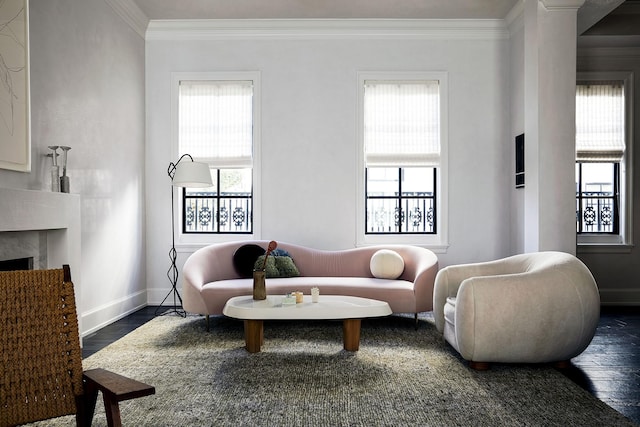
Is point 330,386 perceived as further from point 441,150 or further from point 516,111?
point 516,111

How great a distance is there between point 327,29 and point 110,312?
4.09 m

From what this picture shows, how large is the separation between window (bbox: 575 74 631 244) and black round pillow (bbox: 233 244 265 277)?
4.02m

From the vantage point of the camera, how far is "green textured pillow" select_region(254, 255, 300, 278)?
5.41m

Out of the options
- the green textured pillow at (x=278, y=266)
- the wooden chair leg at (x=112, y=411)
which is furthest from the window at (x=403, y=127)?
the wooden chair leg at (x=112, y=411)

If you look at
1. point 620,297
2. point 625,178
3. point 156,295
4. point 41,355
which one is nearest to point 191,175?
point 156,295

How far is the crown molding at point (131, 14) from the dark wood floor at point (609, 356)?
328 cm

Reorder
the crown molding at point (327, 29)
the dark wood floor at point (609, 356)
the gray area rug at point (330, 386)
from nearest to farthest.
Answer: the gray area rug at point (330, 386) < the dark wood floor at point (609, 356) < the crown molding at point (327, 29)

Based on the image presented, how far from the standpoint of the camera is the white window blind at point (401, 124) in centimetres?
639

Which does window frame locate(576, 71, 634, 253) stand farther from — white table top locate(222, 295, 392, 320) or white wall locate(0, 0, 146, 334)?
white wall locate(0, 0, 146, 334)

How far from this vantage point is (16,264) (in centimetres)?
374

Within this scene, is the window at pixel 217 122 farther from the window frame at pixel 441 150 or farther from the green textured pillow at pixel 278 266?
the window frame at pixel 441 150

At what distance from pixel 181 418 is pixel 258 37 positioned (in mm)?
4890

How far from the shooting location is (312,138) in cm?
637

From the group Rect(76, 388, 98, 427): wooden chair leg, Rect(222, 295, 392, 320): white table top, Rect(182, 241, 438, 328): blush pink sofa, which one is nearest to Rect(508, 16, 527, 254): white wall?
Rect(182, 241, 438, 328): blush pink sofa
